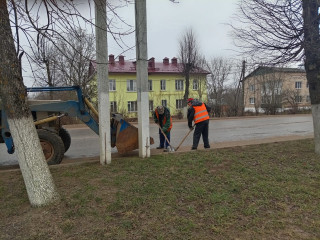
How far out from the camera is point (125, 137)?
5809 mm

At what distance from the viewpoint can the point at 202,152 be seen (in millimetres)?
5961

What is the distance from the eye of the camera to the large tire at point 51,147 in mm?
5707

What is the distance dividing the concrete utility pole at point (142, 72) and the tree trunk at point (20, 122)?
2.52 m

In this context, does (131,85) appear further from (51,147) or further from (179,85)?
(51,147)

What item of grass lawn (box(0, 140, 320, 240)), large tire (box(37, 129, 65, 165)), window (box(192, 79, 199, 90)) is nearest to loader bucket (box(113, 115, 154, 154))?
grass lawn (box(0, 140, 320, 240))

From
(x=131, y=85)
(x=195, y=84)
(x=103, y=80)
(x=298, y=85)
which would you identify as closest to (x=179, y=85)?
(x=131, y=85)

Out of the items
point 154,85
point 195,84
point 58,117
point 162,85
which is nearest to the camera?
point 58,117

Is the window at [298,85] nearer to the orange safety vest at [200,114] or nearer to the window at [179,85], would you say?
the window at [179,85]

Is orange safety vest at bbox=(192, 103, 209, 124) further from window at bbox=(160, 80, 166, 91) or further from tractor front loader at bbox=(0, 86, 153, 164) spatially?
window at bbox=(160, 80, 166, 91)

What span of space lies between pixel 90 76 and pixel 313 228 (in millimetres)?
19159

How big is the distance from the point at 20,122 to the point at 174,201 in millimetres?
2254

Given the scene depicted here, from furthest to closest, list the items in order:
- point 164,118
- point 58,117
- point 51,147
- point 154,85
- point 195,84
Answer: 1. point 154,85
2. point 195,84
3. point 164,118
4. point 58,117
5. point 51,147

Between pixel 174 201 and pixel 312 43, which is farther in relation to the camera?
pixel 312 43

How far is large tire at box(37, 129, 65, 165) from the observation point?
18.7ft
